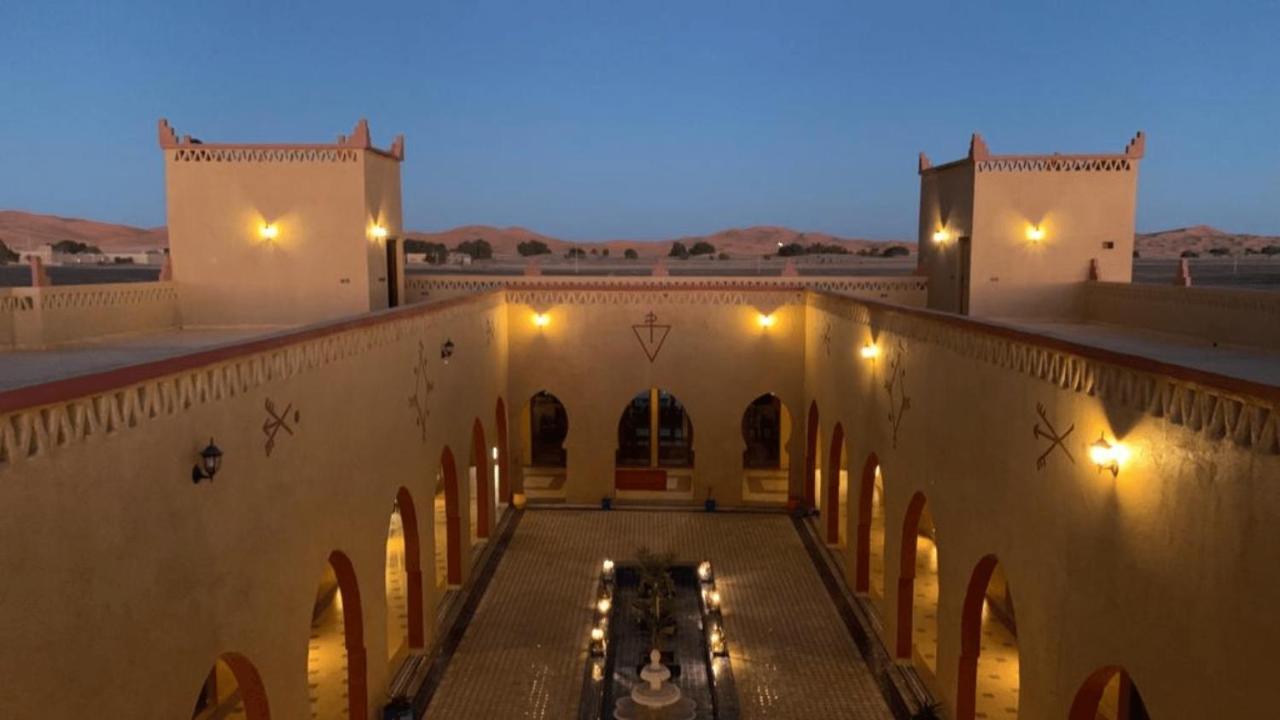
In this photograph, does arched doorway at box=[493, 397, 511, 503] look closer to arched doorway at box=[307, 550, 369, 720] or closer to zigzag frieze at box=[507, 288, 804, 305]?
zigzag frieze at box=[507, 288, 804, 305]

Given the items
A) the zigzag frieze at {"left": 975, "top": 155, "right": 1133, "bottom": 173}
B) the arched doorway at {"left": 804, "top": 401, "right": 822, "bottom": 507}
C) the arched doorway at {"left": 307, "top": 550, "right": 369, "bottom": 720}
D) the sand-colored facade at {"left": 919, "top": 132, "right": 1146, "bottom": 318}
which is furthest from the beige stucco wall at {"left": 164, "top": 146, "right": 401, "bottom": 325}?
the zigzag frieze at {"left": 975, "top": 155, "right": 1133, "bottom": 173}

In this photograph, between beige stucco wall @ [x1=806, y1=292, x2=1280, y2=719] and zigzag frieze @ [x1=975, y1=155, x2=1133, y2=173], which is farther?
zigzag frieze @ [x1=975, y1=155, x2=1133, y2=173]

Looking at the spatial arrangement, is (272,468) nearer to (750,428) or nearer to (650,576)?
(650,576)

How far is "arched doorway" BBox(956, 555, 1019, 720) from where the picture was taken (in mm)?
8102

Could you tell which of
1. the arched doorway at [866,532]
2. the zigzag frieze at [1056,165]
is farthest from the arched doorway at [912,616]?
the zigzag frieze at [1056,165]

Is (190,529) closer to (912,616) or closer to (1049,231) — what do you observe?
(912,616)

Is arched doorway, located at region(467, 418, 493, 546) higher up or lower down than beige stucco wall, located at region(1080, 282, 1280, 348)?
lower down

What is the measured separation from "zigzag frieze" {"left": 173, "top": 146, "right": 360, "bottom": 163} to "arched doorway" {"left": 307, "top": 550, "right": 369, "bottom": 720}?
19.5 feet

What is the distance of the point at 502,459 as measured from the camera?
16.9 metres

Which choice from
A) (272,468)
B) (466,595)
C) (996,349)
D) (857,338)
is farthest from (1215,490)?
(466,595)

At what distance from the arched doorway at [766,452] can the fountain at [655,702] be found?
802 cm

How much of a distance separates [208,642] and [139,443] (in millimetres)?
1396

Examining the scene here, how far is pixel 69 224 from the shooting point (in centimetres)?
3494

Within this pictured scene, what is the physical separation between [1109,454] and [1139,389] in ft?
1.43
